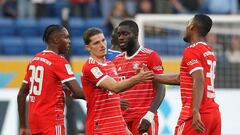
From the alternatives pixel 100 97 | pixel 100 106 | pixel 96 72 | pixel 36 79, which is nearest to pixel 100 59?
Result: pixel 96 72

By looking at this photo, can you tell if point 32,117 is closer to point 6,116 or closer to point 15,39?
point 6,116

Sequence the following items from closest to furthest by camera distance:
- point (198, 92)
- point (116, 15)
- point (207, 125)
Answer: point (198, 92) < point (207, 125) < point (116, 15)

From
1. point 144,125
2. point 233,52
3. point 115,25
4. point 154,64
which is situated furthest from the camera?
point 115,25

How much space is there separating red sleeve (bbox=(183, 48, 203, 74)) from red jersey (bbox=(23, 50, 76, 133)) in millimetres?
1380

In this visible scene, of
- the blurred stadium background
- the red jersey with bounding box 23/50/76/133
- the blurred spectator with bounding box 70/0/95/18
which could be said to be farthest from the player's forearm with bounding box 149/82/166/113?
the blurred spectator with bounding box 70/0/95/18

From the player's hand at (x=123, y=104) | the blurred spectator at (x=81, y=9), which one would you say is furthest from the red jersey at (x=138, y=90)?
the blurred spectator at (x=81, y=9)

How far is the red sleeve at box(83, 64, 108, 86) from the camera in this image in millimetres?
10453

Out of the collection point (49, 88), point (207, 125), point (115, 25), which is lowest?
point (207, 125)

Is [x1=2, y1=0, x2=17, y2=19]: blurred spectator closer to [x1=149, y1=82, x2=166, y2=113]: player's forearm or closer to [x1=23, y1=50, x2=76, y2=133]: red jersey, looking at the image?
[x1=149, y1=82, x2=166, y2=113]: player's forearm

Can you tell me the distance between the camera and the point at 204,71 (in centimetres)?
1041

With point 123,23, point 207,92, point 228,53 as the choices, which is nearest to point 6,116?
point 228,53

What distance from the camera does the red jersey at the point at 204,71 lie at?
10.4 m

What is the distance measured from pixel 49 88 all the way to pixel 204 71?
1.82 meters

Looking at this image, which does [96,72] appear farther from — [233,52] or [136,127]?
[233,52]
